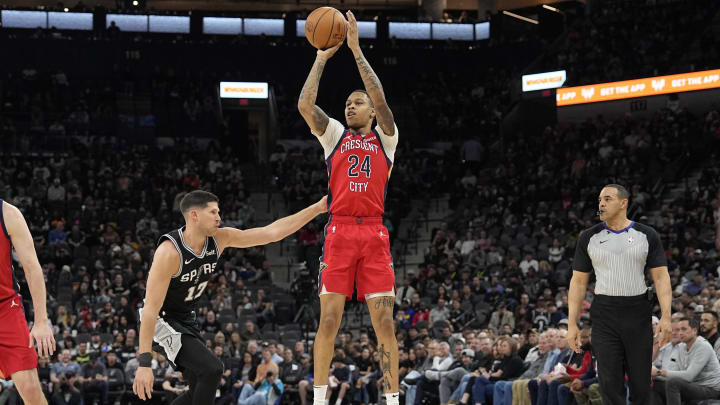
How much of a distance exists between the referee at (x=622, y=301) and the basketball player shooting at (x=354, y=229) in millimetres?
1899

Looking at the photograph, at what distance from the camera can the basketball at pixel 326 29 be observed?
23.0 feet

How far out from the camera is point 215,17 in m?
32.7

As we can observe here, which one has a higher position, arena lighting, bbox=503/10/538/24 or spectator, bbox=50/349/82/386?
arena lighting, bbox=503/10/538/24

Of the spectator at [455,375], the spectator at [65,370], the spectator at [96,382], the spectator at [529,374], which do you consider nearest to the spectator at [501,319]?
the spectator at [455,375]

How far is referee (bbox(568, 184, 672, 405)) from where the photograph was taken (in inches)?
296

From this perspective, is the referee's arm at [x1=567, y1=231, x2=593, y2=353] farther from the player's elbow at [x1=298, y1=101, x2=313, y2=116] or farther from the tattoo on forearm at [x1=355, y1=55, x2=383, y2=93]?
the player's elbow at [x1=298, y1=101, x2=313, y2=116]

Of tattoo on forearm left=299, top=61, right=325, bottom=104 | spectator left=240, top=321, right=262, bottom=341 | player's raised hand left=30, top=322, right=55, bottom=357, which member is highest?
tattoo on forearm left=299, top=61, right=325, bottom=104

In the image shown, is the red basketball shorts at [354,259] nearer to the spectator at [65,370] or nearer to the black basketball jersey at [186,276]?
the black basketball jersey at [186,276]

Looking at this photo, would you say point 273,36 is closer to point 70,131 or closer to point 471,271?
point 70,131

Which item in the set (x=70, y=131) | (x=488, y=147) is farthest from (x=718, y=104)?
(x=70, y=131)

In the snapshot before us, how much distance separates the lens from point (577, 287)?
25.8 feet

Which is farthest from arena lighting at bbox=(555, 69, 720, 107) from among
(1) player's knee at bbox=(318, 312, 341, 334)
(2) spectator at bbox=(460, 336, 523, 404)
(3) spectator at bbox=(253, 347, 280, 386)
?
(1) player's knee at bbox=(318, 312, 341, 334)

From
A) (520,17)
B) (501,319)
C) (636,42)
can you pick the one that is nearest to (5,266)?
(501,319)

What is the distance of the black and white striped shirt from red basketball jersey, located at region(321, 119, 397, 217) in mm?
2066
